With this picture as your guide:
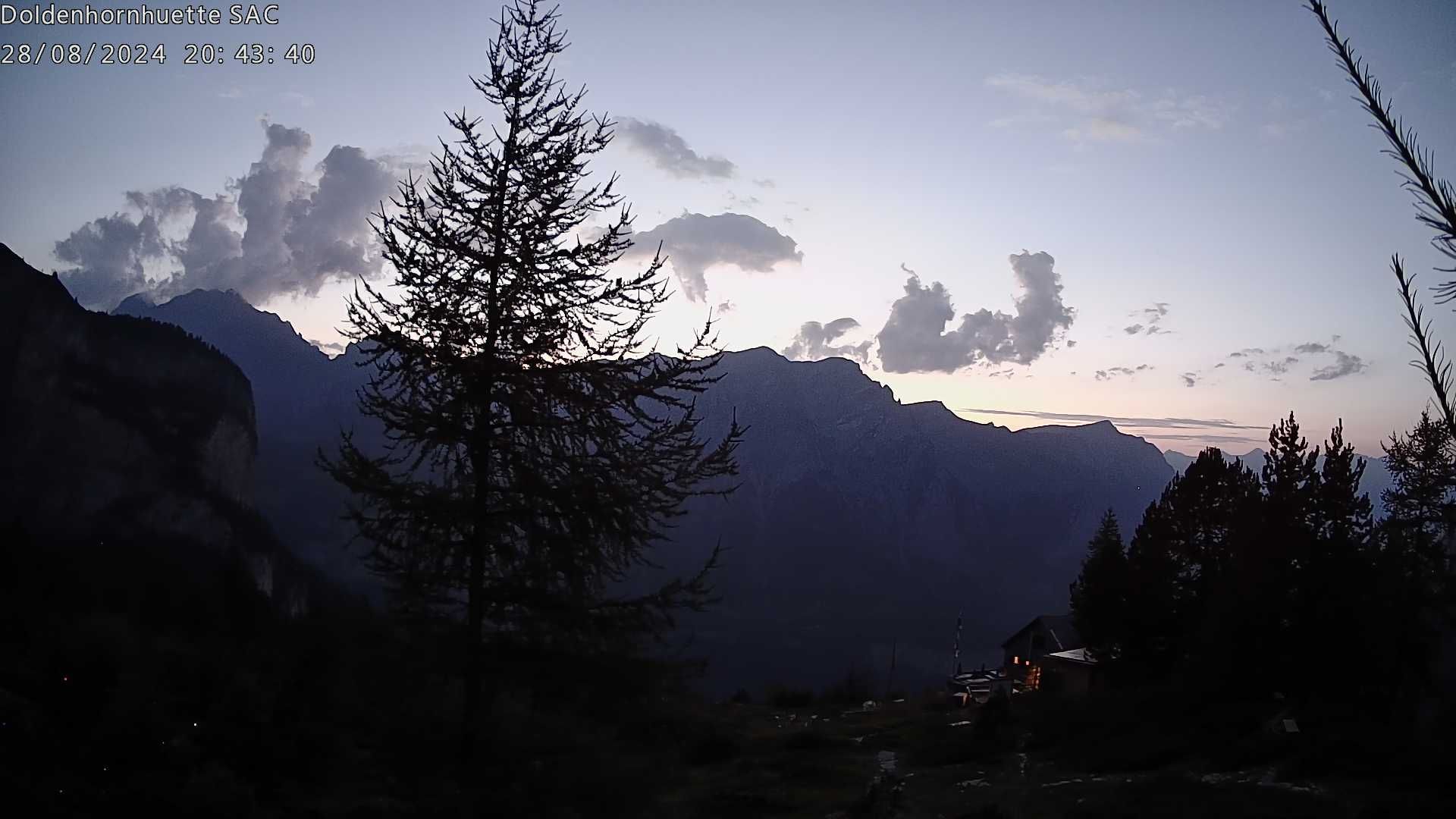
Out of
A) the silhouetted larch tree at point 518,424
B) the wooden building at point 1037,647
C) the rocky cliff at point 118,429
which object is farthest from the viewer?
the rocky cliff at point 118,429

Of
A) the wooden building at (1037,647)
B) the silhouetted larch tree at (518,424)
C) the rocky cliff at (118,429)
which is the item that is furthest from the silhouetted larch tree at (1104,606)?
the rocky cliff at (118,429)

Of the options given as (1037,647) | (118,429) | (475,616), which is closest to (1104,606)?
(475,616)

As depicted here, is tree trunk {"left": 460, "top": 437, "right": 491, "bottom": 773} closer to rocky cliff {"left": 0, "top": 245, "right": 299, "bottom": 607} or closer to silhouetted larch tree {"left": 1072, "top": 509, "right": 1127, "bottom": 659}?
silhouetted larch tree {"left": 1072, "top": 509, "right": 1127, "bottom": 659}

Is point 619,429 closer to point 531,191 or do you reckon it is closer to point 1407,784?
point 531,191

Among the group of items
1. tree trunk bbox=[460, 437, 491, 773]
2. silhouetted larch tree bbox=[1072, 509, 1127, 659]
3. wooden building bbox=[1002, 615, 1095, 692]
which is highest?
tree trunk bbox=[460, 437, 491, 773]

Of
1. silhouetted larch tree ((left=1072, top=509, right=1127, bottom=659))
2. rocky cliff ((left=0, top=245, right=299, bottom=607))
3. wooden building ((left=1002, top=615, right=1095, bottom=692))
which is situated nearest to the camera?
silhouetted larch tree ((left=1072, top=509, right=1127, bottom=659))

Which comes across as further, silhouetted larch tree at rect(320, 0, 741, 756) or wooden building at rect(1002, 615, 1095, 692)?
wooden building at rect(1002, 615, 1095, 692)

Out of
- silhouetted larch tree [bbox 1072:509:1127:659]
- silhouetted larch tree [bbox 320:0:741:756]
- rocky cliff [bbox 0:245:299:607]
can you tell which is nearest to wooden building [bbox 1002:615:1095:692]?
silhouetted larch tree [bbox 1072:509:1127:659]

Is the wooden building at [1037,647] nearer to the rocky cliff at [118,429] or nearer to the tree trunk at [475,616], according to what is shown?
the tree trunk at [475,616]

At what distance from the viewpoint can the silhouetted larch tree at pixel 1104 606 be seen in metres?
29.6

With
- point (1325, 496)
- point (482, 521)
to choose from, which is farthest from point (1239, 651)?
point (482, 521)

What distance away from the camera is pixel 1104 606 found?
30.4 m

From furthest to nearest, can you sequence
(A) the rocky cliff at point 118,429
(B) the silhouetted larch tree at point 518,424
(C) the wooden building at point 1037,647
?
(A) the rocky cliff at point 118,429 → (C) the wooden building at point 1037,647 → (B) the silhouetted larch tree at point 518,424

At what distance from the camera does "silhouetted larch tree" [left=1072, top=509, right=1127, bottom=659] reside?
1166 inches
